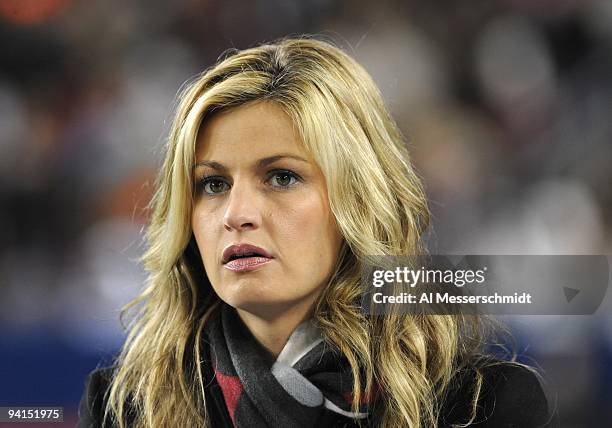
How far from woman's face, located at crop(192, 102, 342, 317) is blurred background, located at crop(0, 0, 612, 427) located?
275mm

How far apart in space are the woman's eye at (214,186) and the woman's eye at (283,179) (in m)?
0.09

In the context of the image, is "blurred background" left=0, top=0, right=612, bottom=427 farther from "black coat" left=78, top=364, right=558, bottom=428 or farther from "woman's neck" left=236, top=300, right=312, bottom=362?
"woman's neck" left=236, top=300, right=312, bottom=362

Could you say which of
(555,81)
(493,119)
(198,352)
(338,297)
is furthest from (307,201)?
(555,81)

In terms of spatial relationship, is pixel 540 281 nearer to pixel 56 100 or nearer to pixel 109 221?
pixel 109 221

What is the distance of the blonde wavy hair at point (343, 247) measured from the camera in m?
1.34

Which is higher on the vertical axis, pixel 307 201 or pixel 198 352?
pixel 307 201

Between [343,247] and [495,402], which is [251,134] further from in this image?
[495,402]

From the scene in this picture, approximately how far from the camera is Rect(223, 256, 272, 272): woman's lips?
1.31 meters

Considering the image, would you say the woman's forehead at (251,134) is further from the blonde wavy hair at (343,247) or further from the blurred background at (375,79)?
the blurred background at (375,79)

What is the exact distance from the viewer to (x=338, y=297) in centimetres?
138

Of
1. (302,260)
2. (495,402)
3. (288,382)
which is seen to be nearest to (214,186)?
(302,260)

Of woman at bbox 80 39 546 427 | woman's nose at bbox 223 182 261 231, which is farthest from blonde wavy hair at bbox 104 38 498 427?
woman's nose at bbox 223 182 261 231

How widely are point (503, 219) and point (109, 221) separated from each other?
30.4 inches

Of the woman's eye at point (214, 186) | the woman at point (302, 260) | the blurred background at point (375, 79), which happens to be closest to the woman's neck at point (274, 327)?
the woman at point (302, 260)
